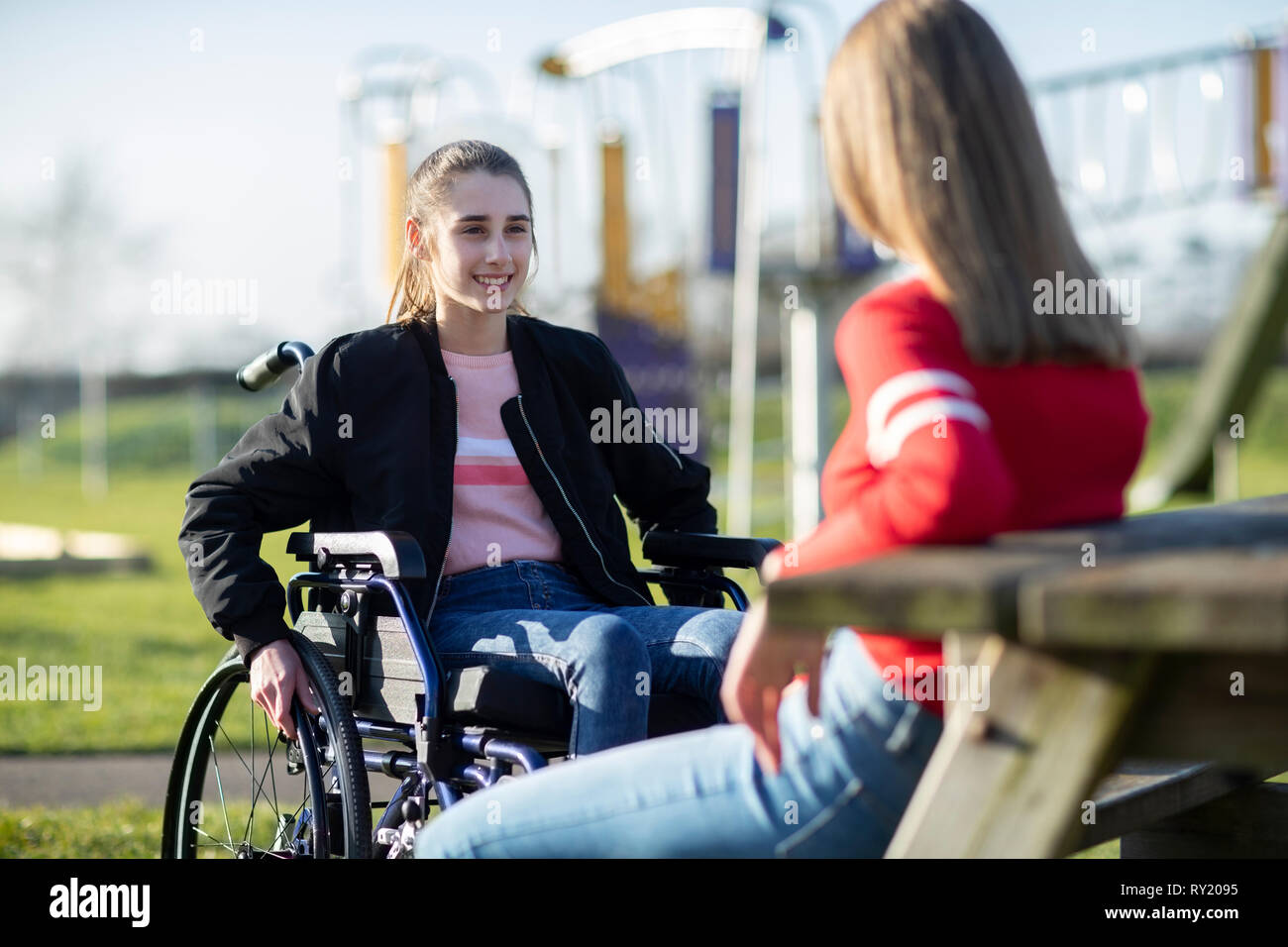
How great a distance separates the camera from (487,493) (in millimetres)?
2596

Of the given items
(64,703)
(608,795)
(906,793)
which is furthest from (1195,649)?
(64,703)

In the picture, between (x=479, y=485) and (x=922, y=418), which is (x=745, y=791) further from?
(x=479, y=485)

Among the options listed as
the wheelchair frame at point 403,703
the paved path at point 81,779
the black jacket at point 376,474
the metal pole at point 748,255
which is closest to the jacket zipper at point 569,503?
the black jacket at point 376,474

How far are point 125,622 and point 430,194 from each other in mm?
6207

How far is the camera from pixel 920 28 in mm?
1423

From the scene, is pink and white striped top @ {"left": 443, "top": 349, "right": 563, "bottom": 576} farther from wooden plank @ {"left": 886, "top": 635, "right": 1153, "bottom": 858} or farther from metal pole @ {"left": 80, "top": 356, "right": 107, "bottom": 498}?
metal pole @ {"left": 80, "top": 356, "right": 107, "bottom": 498}

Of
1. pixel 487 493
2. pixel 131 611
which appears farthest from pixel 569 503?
pixel 131 611

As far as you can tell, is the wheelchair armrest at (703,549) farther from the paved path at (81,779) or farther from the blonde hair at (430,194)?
the paved path at (81,779)

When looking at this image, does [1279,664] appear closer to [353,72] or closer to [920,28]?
[920,28]

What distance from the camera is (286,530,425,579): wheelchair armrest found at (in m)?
2.21

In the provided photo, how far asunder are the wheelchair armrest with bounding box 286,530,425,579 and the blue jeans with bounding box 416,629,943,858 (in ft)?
2.40

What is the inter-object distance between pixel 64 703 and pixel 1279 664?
556 centimetres

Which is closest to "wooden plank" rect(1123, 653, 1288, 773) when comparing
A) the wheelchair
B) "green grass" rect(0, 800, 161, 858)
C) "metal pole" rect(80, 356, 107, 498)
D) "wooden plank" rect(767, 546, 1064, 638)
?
"wooden plank" rect(767, 546, 1064, 638)
